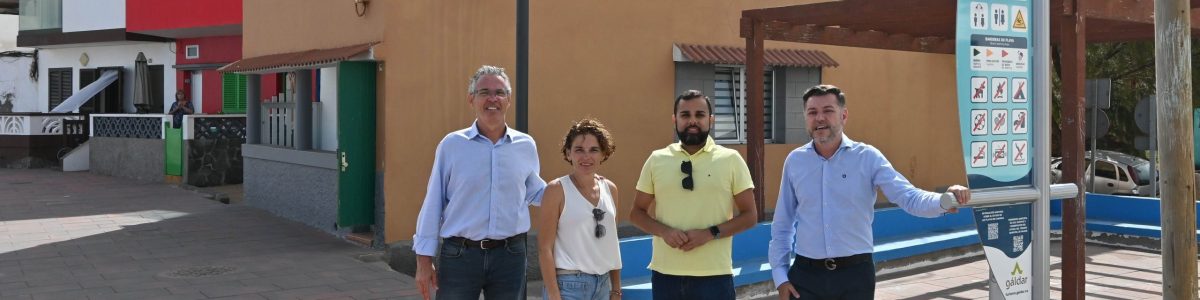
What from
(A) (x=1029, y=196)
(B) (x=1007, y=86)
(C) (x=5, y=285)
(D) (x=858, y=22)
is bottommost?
(C) (x=5, y=285)

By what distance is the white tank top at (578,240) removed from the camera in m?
4.16

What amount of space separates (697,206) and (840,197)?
610mm

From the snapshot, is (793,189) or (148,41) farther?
(148,41)

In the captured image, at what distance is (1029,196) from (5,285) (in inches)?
295

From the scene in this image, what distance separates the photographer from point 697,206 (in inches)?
168

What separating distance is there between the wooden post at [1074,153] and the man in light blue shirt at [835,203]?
2.56 metres

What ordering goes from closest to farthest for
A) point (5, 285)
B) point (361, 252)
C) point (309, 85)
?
1. point (5, 285)
2. point (361, 252)
3. point (309, 85)

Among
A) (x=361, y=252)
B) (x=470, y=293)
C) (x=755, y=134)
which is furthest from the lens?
(x=361, y=252)

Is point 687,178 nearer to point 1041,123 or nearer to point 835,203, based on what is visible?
point 835,203

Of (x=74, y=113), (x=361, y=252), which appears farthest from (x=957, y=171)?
(x=74, y=113)

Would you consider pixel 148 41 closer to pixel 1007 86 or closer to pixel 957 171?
pixel 957 171

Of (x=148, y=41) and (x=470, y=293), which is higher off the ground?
(x=148, y=41)

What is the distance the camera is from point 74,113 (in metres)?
21.4

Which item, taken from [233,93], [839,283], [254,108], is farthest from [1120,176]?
[839,283]
